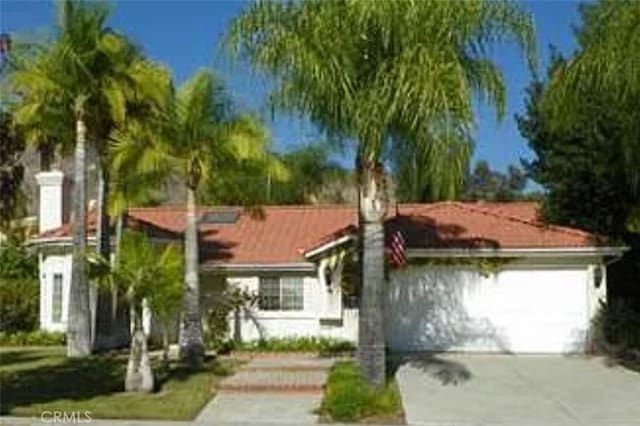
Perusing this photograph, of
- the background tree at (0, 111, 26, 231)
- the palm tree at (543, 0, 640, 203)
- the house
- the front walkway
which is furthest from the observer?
the house

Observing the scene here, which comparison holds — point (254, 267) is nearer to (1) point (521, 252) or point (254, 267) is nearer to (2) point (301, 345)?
(2) point (301, 345)

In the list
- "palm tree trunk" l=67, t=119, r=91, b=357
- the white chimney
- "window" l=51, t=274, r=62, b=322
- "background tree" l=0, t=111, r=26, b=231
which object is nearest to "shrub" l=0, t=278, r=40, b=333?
"window" l=51, t=274, r=62, b=322

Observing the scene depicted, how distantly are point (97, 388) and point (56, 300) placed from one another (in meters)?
12.3

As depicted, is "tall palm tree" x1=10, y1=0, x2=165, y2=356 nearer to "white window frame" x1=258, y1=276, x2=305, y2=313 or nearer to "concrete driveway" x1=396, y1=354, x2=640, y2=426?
"white window frame" x1=258, y1=276, x2=305, y2=313

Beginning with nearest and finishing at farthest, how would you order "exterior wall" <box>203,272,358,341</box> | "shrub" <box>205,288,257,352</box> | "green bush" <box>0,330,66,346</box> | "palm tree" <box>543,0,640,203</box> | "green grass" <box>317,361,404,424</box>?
"green grass" <box>317,361,404,424</box>
"palm tree" <box>543,0,640,203</box>
"shrub" <box>205,288,257,352</box>
"exterior wall" <box>203,272,358,341</box>
"green bush" <box>0,330,66,346</box>

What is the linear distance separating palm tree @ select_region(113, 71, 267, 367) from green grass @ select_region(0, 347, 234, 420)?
4.71 ft

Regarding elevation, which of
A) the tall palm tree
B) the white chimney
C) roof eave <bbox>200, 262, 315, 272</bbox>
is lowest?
roof eave <bbox>200, 262, 315, 272</bbox>

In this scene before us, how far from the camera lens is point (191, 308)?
2423 centimetres

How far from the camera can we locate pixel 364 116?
1812 centimetres

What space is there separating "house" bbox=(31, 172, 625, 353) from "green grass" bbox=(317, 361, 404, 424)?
32.3ft

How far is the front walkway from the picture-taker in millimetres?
16703

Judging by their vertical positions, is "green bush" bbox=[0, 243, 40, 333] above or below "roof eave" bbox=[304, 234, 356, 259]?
below

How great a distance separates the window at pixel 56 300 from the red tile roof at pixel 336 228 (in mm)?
1251

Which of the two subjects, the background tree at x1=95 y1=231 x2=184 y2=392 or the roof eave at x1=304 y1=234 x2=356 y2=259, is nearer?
the background tree at x1=95 y1=231 x2=184 y2=392
